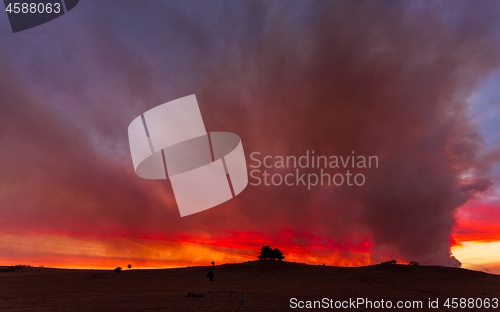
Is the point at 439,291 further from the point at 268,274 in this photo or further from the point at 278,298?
the point at 268,274

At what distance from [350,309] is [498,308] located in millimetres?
17844

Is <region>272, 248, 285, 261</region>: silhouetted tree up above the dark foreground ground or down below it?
above

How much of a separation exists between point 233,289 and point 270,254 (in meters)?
40.8

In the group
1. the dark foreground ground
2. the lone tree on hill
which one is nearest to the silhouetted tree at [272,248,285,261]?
the lone tree on hill

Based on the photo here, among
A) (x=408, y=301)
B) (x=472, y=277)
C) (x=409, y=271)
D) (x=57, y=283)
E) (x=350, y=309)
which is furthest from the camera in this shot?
(x=409, y=271)

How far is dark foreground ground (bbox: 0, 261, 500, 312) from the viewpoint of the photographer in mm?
34281

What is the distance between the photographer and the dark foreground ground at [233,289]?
34281 millimetres

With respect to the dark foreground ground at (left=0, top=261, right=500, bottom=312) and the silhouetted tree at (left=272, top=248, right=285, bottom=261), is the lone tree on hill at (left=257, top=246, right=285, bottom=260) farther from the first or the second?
the dark foreground ground at (left=0, top=261, right=500, bottom=312)

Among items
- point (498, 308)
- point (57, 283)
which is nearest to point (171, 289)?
point (57, 283)

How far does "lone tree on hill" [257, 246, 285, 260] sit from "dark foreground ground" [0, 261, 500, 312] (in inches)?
426

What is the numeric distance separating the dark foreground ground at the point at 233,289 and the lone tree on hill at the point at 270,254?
35.5 ft

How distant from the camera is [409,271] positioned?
67875 mm

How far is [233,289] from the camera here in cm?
4497

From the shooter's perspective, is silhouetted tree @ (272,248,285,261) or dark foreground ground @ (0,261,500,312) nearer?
dark foreground ground @ (0,261,500,312)
